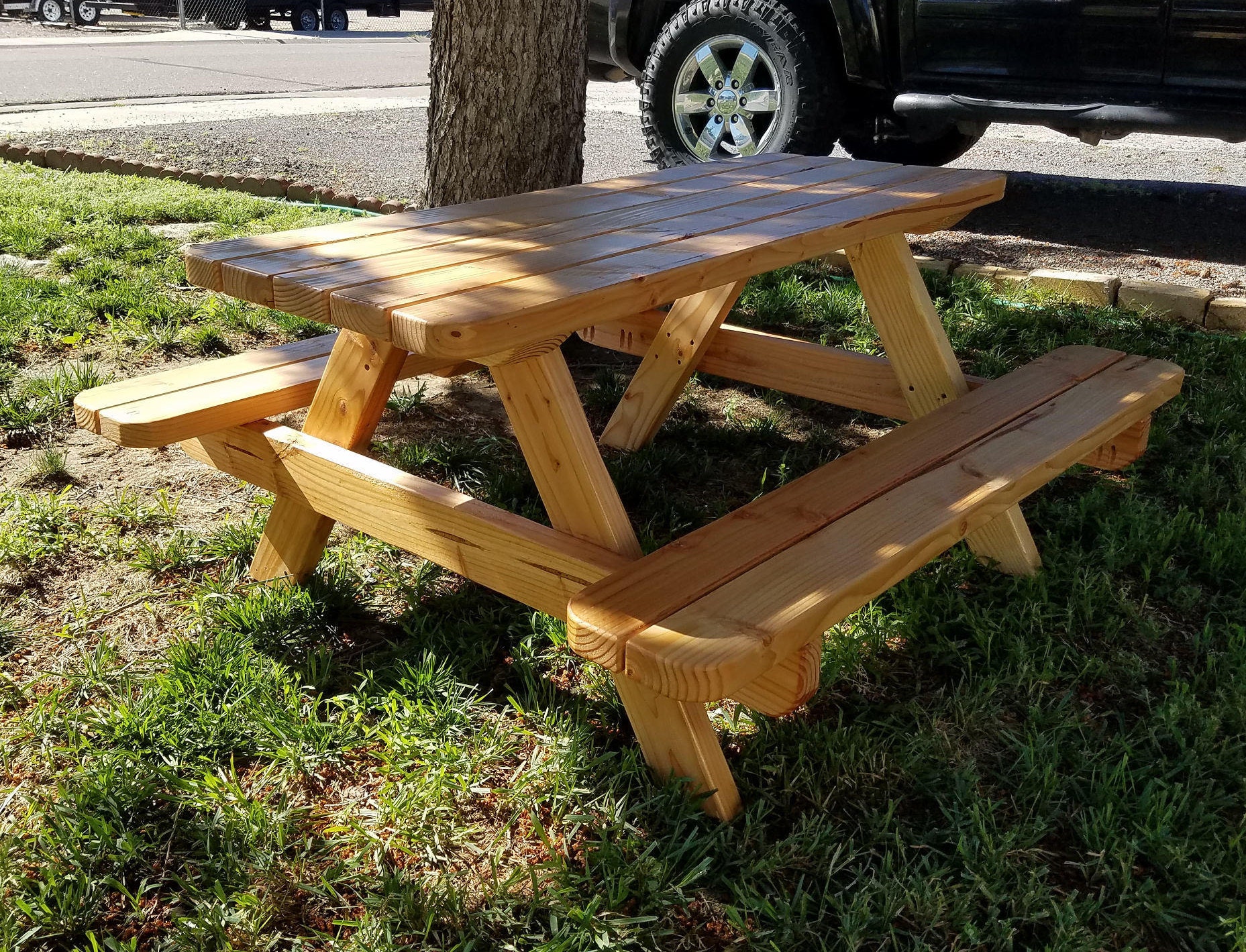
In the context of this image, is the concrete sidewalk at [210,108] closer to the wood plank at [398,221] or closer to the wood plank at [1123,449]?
the wood plank at [398,221]

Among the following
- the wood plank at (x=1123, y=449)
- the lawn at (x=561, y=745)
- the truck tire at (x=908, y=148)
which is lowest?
the lawn at (x=561, y=745)

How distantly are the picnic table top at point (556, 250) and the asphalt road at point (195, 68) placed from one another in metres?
8.92

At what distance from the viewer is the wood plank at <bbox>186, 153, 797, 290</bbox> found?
1982 mm

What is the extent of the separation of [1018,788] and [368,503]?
1330 mm

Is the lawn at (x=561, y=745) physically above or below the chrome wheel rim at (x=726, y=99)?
below

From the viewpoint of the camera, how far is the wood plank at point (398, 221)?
6.50ft

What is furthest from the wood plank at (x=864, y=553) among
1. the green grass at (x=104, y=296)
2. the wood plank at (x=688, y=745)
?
the green grass at (x=104, y=296)

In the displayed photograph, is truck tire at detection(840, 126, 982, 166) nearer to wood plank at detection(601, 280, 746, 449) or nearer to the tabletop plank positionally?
wood plank at detection(601, 280, 746, 449)

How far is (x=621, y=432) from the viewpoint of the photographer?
3414mm

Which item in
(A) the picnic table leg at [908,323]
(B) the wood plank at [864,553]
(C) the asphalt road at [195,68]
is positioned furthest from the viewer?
(C) the asphalt road at [195,68]

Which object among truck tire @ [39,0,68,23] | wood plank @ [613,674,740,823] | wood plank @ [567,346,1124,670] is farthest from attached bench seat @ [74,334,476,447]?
truck tire @ [39,0,68,23]

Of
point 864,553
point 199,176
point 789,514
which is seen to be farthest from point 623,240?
point 199,176

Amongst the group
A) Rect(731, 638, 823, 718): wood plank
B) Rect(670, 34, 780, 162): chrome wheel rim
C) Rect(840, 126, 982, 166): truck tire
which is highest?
Rect(670, 34, 780, 162): chrome wheel rim

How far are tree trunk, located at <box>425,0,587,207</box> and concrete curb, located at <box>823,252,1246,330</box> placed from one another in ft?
4.00
